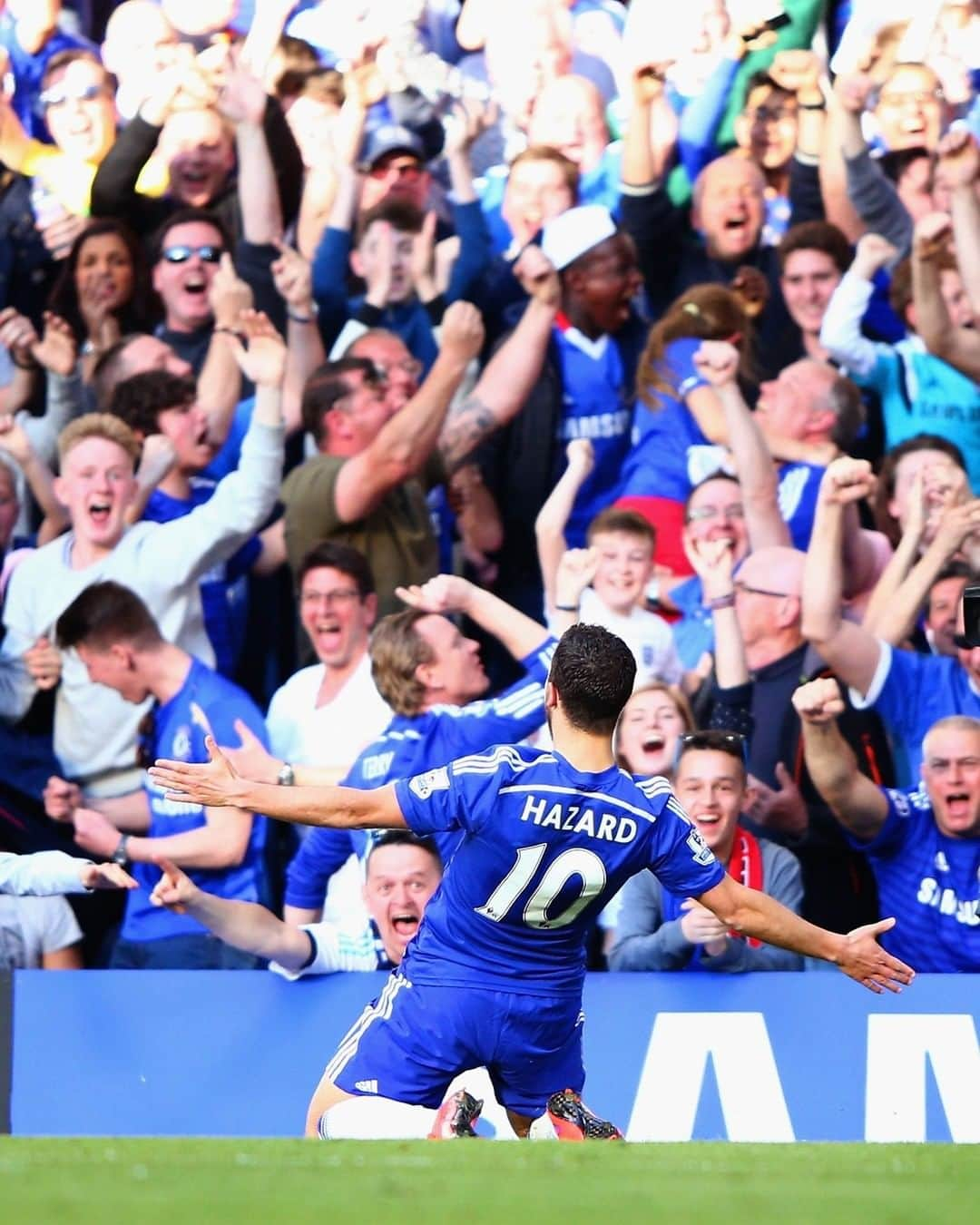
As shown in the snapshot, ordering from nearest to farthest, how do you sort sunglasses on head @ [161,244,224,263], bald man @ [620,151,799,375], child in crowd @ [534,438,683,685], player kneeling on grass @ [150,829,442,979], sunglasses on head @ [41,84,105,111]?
1. player kneeling on grass @ [150,829,442,979]
2. child in crowd @ [534,438,683,685]
3. bald man @ [620,151,799,375]
4. sunglasses on head @ [161,244,224,263]
5. sunglasses on head @ [41,84,105,111]

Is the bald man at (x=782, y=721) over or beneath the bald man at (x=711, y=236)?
beneath

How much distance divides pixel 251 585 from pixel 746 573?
2.00 meters

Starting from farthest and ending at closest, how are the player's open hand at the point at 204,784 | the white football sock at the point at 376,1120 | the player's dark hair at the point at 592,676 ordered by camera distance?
1. the white football sock at the point at 376,1120
2. the player's dark hair at the point at 592,676
3. the player's open hand at the point at 204,784

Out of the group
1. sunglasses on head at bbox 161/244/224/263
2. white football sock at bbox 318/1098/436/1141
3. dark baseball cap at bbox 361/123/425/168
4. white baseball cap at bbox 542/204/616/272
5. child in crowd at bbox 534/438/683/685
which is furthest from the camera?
dark baseball cap at bbox 361/123/425/168

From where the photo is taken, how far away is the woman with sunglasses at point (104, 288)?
26.0ft

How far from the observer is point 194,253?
7766 millimetres

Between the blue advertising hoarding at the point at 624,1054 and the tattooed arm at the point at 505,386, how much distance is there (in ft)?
7.15

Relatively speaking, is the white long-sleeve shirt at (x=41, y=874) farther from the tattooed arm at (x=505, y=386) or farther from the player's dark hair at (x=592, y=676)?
the player's dark hair at (x=592, y=676)

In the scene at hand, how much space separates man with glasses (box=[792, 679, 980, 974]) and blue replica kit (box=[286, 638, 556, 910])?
93 centimetres

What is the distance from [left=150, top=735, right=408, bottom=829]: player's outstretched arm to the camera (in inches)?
160

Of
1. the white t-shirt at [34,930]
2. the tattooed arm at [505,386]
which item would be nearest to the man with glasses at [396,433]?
the tattooed arm at [505,386]

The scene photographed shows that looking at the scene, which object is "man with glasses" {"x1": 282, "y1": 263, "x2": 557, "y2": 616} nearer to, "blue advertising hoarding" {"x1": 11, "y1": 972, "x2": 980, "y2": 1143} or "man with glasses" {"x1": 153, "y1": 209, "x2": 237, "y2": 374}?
"man with glasses" {"x1": 153, "y1": 209, "x2": 237, "y2": 374}

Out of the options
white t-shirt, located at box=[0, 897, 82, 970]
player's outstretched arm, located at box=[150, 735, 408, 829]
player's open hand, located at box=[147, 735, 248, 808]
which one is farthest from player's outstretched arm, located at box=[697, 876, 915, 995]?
white t-shirt, located at box=[0, 897, 82, 970]

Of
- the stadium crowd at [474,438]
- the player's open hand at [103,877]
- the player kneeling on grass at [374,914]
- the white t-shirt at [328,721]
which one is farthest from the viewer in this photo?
the white t-shirt at [328,721]
